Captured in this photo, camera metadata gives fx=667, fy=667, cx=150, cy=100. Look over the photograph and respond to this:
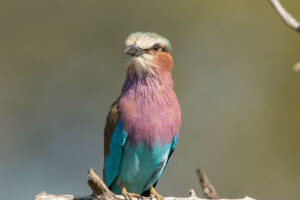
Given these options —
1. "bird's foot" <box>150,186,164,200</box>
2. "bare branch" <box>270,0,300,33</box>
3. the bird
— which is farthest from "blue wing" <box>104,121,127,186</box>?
"bare branch" <box>270,0,300,33</box>

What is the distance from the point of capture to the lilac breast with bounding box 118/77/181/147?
5695 mm

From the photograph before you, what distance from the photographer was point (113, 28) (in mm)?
9750

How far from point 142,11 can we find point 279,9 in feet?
20.6

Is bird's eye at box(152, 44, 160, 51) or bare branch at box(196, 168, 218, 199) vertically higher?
bird's eye at box(152, 44, 160, 51)

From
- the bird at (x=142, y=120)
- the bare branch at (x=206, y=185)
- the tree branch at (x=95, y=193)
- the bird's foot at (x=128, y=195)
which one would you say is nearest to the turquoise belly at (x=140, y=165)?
the bird at (x=142, y=120)

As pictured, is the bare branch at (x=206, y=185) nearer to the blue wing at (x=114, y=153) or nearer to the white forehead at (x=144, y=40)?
the blue wing at (x=114, y=153)

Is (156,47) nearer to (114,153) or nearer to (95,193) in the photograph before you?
(114,153)

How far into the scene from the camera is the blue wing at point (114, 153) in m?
5.77

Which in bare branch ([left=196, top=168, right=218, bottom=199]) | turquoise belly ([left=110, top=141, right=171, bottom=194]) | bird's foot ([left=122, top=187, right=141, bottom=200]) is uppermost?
bare branch ([left=196, top=168, right=218, bottom=199])

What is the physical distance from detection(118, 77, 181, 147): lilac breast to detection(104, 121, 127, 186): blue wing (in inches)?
2.7

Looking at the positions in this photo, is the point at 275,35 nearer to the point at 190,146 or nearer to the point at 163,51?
the point at 190,146

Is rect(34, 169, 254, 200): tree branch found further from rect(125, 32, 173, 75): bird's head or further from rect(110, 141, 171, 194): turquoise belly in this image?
rect(125, 32, 173, 75): bird's head

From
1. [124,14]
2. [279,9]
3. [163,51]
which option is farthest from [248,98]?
[279,9]

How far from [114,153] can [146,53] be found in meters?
0.93
